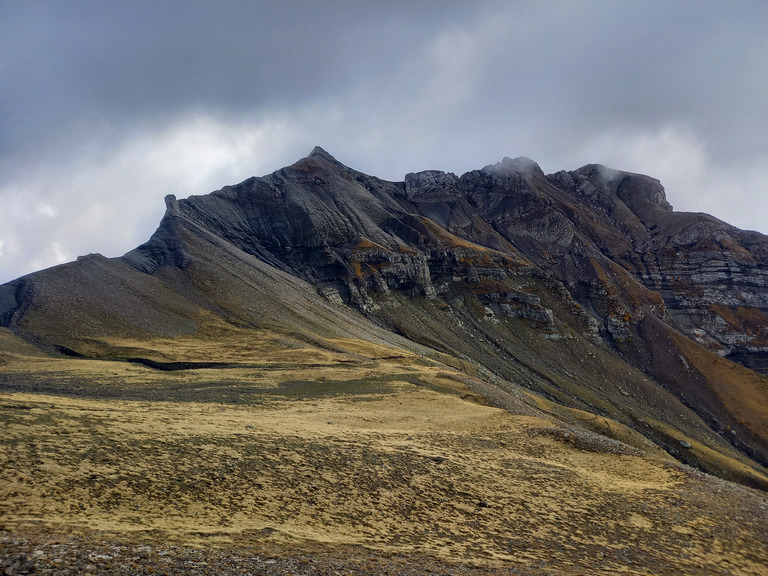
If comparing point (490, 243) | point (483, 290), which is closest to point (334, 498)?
point (483, 290)

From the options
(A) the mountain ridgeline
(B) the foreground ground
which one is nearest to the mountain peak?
(A) the mountain ridgeline

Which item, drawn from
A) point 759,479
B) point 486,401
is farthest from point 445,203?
point 486,401

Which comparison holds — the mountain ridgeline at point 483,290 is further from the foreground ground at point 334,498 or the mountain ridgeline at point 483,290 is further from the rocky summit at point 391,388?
the foreground ground at point 334,498

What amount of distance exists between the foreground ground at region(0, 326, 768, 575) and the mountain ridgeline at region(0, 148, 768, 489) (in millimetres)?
31239

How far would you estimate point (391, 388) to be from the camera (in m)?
40.9

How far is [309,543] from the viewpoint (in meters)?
12.3

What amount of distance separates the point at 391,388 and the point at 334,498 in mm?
25018

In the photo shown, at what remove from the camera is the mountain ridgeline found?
68.2m

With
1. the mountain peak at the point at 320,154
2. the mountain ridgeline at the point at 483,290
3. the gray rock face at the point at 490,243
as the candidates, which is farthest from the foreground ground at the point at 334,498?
the mountain peak at the point at 320,154

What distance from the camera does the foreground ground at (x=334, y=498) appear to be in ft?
36.4

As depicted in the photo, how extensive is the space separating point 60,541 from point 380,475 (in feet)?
38.3

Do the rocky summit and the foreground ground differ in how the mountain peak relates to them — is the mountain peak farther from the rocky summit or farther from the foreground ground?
the foreground ground

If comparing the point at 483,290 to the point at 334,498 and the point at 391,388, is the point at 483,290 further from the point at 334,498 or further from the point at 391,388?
the point at 334,498

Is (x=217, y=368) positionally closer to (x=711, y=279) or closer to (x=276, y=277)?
(x=276, y=277)
